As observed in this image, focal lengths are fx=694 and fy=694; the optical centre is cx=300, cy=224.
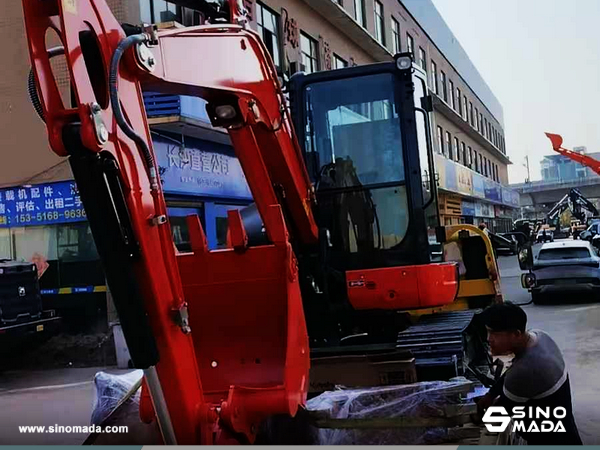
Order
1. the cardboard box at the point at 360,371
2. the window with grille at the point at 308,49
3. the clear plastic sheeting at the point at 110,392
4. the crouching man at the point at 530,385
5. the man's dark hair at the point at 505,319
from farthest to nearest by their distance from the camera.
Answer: the window with grille at the point at 308,49
the cardboard box at the point at 360,371
the clear plastic sheeting at the point at 110,392
the man's dark hair at the point at 505,319
the crouching man at the point at 530,385

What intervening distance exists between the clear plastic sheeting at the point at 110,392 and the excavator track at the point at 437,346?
1.19 metres

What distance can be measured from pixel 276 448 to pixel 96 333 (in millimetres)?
1469

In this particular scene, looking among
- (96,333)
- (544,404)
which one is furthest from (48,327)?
(544,404)

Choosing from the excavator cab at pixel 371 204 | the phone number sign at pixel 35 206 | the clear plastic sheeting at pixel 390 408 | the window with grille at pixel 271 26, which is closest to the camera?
the clear plastic sheeting at pixel 390 408

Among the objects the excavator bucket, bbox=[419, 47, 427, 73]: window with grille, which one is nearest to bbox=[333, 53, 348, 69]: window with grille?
bbox=[419, 47, 427, 73]: window with grille

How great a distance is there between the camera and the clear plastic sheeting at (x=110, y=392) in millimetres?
2707

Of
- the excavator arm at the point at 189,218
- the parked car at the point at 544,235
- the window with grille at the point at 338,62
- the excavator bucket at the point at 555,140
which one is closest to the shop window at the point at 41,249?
the excavator arm at the point at 189,218

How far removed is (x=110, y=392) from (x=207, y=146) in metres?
1.86

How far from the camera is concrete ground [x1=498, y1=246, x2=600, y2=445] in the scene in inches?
107

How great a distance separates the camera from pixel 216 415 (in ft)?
6.77

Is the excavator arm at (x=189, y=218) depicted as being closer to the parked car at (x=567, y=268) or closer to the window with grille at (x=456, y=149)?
the window with grille at (x=456, y=149)

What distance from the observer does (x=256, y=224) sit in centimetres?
304

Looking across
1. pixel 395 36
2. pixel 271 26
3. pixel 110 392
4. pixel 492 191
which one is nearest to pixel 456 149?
pixel 492 191

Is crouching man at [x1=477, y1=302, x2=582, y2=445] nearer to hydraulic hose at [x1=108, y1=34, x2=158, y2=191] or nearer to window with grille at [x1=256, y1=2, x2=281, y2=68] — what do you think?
hydraulic hose at [x1=108, y1=34, x2=158, y2=191]
